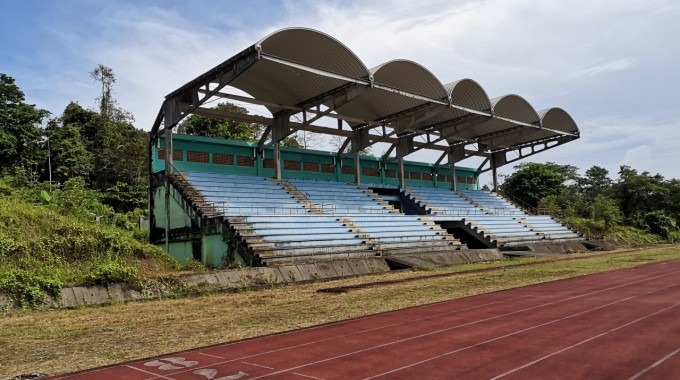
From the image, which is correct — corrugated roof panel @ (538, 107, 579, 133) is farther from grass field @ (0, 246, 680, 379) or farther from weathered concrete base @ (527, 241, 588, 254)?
grass field @ (0, 246, 680, 379)

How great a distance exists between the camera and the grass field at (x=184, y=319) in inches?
261

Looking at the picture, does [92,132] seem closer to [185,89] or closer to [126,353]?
[185,89]

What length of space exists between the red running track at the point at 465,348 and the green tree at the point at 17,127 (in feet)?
107

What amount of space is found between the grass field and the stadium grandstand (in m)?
5.30

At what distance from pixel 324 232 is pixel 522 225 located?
17550mm

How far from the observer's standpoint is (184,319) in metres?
9.37

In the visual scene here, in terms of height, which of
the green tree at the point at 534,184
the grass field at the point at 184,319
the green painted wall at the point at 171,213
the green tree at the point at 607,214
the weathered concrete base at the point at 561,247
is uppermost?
the green tree at the point at 534,184

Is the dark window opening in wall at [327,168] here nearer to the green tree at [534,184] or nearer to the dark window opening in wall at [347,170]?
the dark window opening in wall at [347,170]

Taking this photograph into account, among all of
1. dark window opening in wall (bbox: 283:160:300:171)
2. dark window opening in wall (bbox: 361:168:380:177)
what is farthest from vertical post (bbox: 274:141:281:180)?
dark window opening in wall (bbox: 361:168:380:177)

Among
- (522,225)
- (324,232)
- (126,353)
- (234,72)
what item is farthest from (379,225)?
(126,353)

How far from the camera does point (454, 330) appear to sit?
24.8 feet

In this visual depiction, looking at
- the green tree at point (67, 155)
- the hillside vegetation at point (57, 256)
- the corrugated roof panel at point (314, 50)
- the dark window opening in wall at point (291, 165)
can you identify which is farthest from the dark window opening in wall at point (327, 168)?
the green tree at point (67, 155)

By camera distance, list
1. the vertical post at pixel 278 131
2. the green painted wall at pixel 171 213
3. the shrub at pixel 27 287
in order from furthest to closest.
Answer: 1. the vertical post at pixel 278 131
2. the green painted wall at pixel 171 213
3. the shrub at pixel 27 287

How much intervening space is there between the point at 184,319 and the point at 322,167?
2304 centimetres
